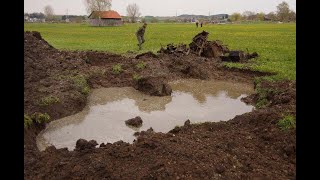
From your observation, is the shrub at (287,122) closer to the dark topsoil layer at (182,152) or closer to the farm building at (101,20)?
the dark topsoil layer at (182,152)

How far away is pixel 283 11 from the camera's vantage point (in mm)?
115875

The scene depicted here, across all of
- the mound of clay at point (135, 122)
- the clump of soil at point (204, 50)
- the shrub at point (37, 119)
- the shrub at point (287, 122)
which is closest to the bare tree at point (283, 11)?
the clump of soil at point (204, 50)

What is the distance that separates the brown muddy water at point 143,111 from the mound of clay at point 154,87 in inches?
9.7

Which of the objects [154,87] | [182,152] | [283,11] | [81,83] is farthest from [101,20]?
[182,152]

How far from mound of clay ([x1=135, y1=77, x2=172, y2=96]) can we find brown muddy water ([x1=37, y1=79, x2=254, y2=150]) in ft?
0.81

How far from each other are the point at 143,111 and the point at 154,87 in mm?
1984

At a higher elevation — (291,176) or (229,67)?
(229,67)

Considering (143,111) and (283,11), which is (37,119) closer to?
(143,111)

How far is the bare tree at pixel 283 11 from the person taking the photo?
11444 centimetres
